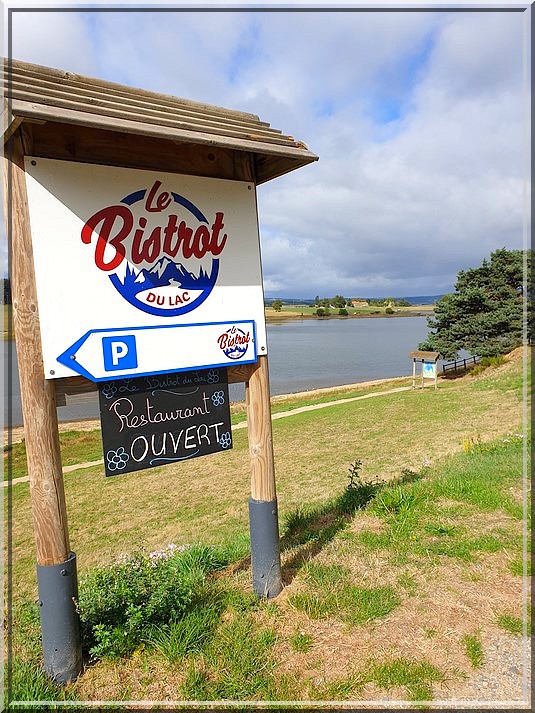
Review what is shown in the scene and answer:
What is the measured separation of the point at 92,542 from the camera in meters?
8.16

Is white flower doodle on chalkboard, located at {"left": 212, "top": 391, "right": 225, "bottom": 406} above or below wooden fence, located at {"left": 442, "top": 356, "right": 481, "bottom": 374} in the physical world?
above

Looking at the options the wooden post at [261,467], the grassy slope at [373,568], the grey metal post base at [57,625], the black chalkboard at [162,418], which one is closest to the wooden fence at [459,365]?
the grassy slope at [373,568]

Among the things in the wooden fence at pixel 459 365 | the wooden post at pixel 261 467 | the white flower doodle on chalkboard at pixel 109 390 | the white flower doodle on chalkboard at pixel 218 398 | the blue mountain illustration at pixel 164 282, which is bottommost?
the wooden fence at pixel 459 365

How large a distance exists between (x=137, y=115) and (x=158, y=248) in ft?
2.51

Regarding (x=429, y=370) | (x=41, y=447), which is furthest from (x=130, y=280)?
(x=429, y=370)

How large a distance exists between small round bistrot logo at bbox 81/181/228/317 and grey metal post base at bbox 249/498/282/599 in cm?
157

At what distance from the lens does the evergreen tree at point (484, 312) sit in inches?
1102

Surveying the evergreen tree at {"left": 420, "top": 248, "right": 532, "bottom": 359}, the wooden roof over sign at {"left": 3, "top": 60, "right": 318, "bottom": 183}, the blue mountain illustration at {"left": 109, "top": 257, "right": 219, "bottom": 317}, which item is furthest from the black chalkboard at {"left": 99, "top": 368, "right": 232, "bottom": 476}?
the evergreen tree at {"left": 420, "top": 248, "right": 532, "bottom": 359}

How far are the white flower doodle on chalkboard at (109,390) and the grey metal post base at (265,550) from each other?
1.33 meters

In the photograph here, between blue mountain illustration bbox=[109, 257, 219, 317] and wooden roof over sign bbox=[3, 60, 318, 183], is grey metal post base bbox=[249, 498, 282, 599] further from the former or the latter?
wooden roof over sign bbox=[3, 60, 318, 183]

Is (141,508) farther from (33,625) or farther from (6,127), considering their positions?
(6,127)

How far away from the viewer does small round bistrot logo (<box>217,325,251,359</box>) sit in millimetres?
3277

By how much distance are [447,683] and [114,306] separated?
9.08ft

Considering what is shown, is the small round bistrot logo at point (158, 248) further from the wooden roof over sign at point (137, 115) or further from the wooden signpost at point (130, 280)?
the wooden roof over sign at point (137, 115)
